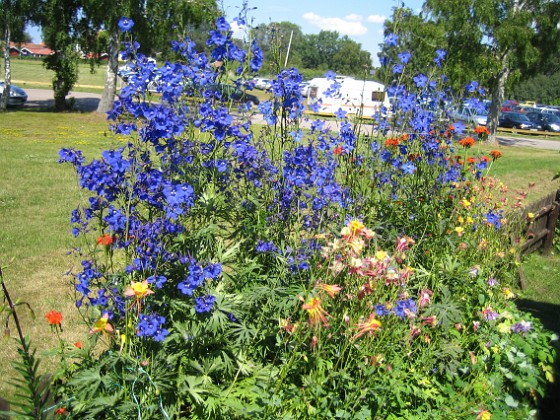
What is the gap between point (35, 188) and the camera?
8.47 metres

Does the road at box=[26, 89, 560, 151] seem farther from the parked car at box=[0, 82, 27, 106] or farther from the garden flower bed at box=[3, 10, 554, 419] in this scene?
the garden flower bed at box=[3, 10, 554, 419]

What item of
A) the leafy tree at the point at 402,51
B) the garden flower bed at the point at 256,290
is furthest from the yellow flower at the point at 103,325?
the leafy tree at the point at 402,51

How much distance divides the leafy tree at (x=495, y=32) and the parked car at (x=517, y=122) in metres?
13.2

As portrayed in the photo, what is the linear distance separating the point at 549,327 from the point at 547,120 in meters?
32.8

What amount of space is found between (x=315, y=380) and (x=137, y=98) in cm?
168

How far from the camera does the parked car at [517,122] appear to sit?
32.8 meters

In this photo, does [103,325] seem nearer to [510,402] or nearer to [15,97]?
[510,402]

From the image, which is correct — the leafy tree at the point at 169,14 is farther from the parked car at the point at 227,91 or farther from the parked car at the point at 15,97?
the parked car at the point at 227,91

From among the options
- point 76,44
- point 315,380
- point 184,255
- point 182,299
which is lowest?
point 315,380

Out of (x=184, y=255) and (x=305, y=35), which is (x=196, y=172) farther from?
(x=305, y=35)

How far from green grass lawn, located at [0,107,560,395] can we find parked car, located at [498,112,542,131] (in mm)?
19349

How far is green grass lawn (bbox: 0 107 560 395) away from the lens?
14.7 ft

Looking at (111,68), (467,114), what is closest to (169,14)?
(111,68)

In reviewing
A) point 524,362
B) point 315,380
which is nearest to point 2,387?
point 315,380
